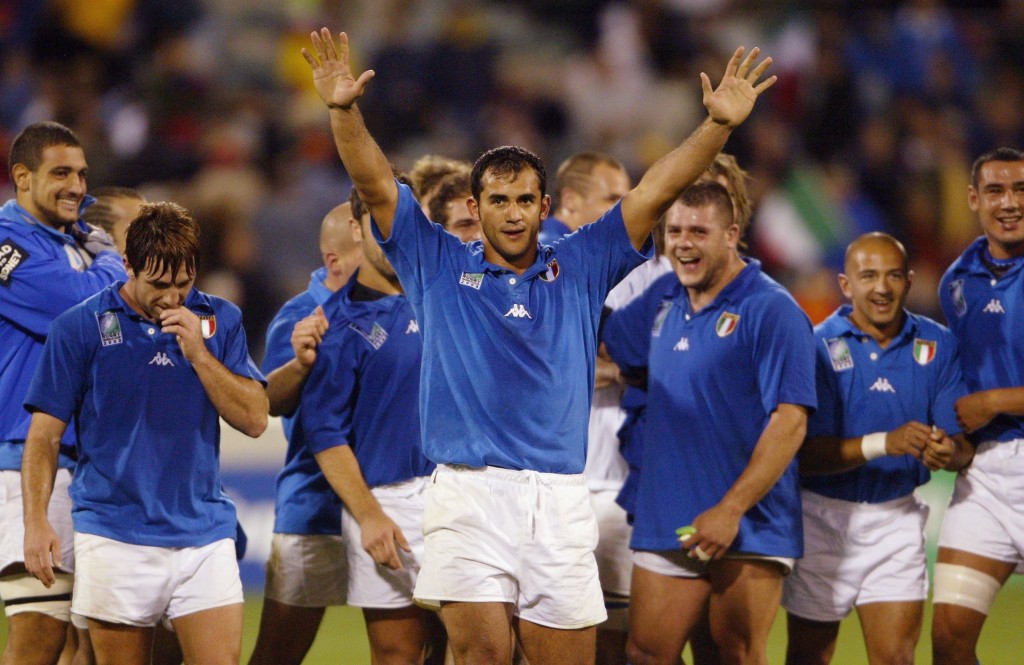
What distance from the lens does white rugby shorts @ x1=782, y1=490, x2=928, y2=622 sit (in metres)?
6.06

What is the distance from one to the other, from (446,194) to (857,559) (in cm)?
250

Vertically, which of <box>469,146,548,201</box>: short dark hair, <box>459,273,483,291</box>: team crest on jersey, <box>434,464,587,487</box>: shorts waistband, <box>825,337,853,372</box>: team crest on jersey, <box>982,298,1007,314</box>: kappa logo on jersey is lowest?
<box>434,464,587,487</box>: shorts waistband

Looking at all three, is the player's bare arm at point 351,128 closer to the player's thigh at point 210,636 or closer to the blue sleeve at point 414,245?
the blue sleeve at point 414,245

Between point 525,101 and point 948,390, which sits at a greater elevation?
point 525,101

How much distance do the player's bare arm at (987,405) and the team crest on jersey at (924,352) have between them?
24 centimetres

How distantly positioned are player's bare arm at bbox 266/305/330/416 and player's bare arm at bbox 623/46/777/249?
145cm

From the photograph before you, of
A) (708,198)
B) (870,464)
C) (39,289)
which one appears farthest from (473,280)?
(870,464)

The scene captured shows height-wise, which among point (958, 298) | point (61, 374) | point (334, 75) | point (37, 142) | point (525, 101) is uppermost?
point (525, 101)

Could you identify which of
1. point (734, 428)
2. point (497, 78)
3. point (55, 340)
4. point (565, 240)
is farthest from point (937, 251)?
point (55, 340)

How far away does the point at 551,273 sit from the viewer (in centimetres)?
498

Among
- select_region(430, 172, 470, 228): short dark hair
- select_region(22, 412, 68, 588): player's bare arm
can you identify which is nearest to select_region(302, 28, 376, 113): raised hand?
select_region(430, 172, 470, 228): short dark hair

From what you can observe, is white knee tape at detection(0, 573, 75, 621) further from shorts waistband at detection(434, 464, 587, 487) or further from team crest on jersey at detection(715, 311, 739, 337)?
team crest on jersey at detection(715, 311, 739, 337)

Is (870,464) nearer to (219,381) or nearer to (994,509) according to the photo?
(994,509)

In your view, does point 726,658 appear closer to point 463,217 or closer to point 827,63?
point 463,217
